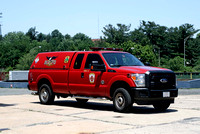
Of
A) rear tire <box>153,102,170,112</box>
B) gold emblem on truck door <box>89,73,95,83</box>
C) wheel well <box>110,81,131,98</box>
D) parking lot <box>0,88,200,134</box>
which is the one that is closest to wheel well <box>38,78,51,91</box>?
gold emblem on truck door <box>89,73,95,83</box>

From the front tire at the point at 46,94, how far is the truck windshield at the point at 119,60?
10.2 ft

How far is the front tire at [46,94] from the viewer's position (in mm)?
14961

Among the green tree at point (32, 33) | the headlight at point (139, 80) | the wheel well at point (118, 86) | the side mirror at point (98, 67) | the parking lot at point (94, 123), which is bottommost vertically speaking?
the parking lot at point (94, 123)

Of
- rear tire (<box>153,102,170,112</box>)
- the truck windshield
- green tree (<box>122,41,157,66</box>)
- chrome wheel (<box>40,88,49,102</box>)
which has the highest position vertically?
green tree (<box>122,41,157,66</box>)

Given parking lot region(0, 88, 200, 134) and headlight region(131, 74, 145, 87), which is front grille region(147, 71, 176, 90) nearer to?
headlight region(131, 74, 145, 87)

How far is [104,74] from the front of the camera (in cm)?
1277

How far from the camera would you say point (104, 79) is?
41.9 ft

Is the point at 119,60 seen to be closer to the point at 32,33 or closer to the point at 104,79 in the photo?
the point at 104,79

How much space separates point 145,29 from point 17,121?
372 feet

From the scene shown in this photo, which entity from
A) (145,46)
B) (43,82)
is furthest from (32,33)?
(43,82)

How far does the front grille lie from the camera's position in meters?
11.8

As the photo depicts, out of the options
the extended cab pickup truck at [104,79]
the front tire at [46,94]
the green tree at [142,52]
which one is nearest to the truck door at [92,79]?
the extended cab pickup truck at [104,79]

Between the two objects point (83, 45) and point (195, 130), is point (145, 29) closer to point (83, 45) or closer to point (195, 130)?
point (83, 45)

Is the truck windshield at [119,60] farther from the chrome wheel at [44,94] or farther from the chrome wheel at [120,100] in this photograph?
the chrome wheel at [44,94]
